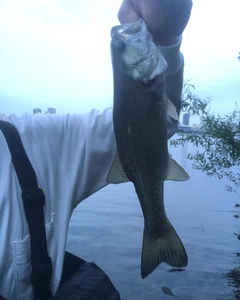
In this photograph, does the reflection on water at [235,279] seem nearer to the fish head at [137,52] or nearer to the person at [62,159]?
the person at [62,159]

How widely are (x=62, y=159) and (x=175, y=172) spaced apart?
0.66 meters

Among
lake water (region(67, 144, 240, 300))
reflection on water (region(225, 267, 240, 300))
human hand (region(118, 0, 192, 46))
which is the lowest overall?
lake water (region(67, 144, 240, 300))

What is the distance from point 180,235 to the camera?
982 centimetres

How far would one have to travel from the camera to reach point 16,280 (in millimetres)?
2049

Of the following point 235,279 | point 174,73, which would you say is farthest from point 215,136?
point 174,73

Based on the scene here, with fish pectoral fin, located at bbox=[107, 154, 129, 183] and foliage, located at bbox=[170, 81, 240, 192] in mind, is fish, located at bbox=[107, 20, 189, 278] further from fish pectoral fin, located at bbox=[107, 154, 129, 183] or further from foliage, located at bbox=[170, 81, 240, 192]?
foliage, located at bbox=[170, 81, 240, 192]

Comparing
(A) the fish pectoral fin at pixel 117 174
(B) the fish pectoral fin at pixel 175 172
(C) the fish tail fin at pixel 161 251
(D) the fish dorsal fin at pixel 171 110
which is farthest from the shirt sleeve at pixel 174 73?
(C) the fish tail fin at pixel 161 251

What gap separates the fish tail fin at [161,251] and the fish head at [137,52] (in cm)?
80

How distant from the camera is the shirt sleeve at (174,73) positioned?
2098 mm

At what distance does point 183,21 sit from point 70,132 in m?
0.88

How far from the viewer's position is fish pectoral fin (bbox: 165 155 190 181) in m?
2.04

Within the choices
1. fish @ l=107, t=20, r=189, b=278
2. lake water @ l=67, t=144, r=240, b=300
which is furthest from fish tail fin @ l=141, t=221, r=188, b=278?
lake water @ l=67, t=144, r=240, b=300

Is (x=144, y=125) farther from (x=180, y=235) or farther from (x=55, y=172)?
(x=180, y=235)

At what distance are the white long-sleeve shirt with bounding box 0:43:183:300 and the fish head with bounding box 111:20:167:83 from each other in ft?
0.63
